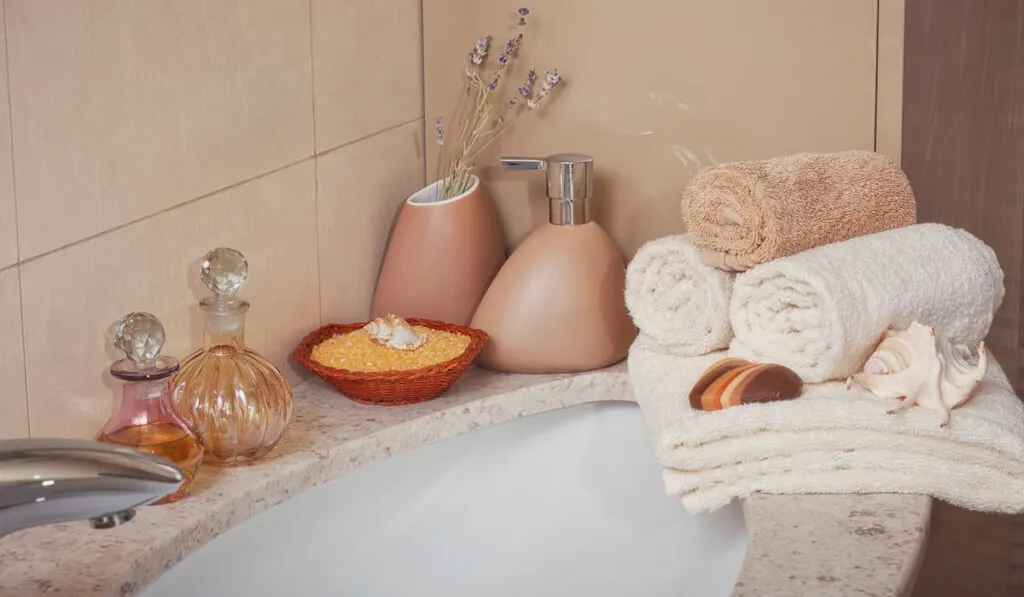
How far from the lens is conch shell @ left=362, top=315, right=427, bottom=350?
1.25 metres

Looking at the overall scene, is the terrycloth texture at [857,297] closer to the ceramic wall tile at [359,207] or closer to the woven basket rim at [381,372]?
the woven basket rim at [381,372]

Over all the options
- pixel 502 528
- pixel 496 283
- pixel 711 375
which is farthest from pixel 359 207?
pixel 711 375

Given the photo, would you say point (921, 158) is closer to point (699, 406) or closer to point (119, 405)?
point (699, 406)

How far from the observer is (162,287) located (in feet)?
3.55

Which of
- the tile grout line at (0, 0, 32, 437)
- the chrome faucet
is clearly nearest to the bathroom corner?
the tile grout line at (0, 0, 32, 437)

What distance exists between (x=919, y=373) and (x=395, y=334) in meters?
0.53

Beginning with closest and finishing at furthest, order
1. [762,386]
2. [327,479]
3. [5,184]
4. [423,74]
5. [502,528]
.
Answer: [5,184] < [762,386] < [327,479] < [502,528] < [423,74]

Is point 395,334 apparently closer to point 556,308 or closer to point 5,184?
point 556,308

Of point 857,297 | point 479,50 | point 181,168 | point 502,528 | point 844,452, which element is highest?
point 479,50

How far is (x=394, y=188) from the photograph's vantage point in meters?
1.44

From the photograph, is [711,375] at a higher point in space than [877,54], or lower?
lower

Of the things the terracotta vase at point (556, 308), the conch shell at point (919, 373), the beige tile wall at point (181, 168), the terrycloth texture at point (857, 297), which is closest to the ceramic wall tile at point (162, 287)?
the beige tile wall at point (181, 168)

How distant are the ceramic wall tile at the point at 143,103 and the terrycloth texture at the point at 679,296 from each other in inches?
15.1

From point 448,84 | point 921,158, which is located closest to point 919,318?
point 921,158
